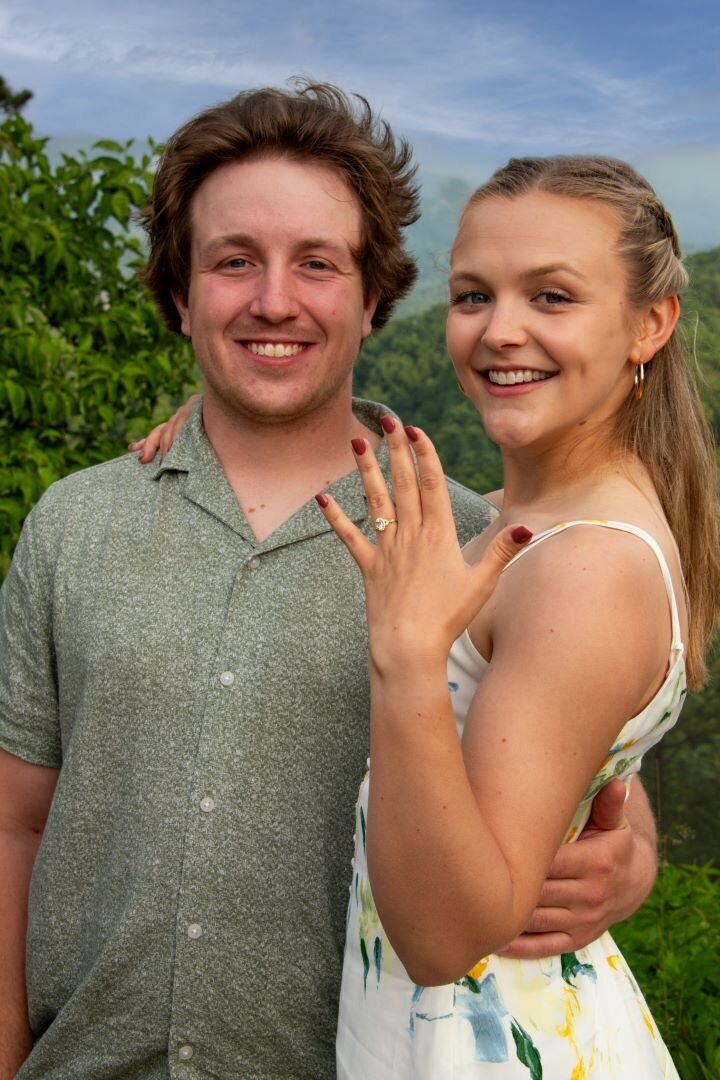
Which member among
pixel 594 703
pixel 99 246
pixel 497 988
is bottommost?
pixel 497 988

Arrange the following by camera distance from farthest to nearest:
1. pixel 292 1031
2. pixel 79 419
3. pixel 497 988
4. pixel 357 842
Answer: pixel 79 419, pixel 292 1031, pixel 357 842, pixel 497 988

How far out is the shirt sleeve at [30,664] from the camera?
2.23m

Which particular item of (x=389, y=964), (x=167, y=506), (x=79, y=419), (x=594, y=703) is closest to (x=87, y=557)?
(x=167, y=506)

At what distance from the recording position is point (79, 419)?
13.9 feet

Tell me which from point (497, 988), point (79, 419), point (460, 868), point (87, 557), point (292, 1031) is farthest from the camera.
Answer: point (79, 419)

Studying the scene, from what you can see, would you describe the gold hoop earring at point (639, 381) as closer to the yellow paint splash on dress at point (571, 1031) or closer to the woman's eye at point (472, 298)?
the woman's eye at point (472, 298)

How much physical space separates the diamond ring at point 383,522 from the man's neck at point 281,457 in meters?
0.91

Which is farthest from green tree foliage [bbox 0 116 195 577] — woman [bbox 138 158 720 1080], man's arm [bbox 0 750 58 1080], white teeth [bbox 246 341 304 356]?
woman [bbox 138 158 720 1080]

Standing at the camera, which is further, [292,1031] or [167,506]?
[167,506]

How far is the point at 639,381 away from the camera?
5.37 ft

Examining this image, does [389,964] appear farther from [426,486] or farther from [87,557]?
[87,557]

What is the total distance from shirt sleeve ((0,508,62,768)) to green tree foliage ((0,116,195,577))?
1.58 metres

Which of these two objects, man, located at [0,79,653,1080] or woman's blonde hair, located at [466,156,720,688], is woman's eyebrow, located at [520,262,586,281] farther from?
man, located at [0,79,653,1080]

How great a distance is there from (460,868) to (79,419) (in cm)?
322
